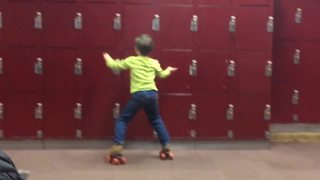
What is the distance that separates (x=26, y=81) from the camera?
222 inches

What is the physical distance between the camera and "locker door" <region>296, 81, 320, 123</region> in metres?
6.32

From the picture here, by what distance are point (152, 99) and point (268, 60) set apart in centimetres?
138

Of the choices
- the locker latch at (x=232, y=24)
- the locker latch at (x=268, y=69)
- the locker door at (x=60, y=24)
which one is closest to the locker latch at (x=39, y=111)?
the locker door at (x=60, y=24)

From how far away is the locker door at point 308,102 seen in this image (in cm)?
632

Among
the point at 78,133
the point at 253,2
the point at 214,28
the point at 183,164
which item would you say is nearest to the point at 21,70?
the point at 78,133

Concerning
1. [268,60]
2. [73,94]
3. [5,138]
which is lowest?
[5,138]

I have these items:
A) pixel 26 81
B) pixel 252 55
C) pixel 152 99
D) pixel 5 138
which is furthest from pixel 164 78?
pixel 5 138

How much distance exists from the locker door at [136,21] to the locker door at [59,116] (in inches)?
33.3

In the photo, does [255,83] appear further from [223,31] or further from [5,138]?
[5,138]

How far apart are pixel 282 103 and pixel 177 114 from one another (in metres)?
1.38

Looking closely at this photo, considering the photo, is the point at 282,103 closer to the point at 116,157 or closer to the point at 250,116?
the point at 250,116

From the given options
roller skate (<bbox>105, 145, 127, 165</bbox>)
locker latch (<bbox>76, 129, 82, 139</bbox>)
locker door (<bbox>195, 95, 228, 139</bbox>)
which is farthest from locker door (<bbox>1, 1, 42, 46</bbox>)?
locker door (<bbox>195, 95, 228, 139</bbox>)

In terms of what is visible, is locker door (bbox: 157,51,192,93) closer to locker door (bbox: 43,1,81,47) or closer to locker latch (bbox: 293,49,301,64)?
locker door (bbox: 43,1,81,47)

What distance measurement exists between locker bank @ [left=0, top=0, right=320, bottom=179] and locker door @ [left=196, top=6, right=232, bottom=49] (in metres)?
0.01
